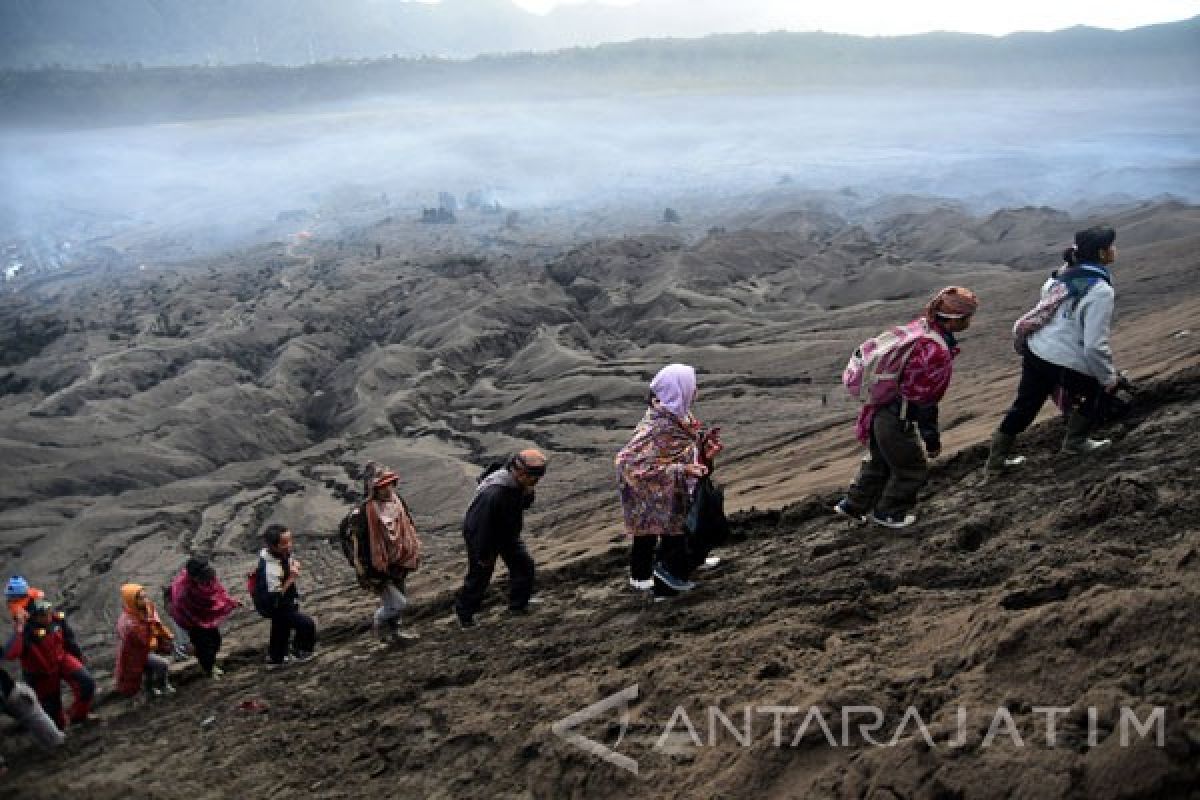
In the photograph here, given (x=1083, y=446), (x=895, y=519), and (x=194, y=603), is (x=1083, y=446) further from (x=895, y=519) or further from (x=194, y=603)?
(x=194, y=603)

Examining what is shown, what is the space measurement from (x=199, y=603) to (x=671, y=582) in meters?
3.01

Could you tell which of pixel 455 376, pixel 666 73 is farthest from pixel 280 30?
pixel 455 376

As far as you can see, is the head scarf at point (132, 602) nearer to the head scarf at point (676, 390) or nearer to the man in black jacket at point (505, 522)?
the man in black jacket at point (505, 522)

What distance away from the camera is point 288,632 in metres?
5.59

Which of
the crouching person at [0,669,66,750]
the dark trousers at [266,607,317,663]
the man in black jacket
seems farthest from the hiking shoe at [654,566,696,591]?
the crouching person at [0,669,66,750]

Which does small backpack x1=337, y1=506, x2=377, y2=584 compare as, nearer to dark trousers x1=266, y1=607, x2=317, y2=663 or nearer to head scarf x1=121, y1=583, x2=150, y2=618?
dark trousers x1=266, y1=607, x2=317, y2=663

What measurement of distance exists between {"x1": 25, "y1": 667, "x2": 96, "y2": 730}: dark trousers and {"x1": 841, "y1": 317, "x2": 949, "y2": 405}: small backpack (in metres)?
4.67

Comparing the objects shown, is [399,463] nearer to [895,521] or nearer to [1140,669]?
[895,521]

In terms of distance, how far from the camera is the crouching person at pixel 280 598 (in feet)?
17.5

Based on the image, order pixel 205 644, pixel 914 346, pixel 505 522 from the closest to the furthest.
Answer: pixel 914 346, pixel 505 522, pixel 205 644

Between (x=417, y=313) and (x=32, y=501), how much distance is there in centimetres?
1050

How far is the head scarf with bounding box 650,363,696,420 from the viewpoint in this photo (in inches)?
169

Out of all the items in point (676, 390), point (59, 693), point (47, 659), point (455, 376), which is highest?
point (676, 390)

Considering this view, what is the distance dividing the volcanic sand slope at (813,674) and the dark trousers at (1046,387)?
0.29 meters
